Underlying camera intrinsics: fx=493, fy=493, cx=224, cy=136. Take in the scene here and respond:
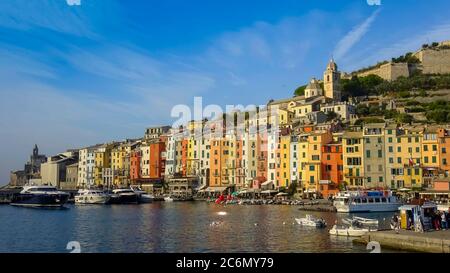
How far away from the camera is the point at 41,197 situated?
45500mm

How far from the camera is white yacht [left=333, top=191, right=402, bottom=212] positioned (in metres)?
33.6

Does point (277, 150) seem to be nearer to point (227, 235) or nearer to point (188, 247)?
point (227, 235)

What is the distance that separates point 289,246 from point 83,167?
63.1m

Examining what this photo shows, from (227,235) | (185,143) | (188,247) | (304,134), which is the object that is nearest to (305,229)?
(227,235)

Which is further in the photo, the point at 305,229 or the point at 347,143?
the point at 347,143

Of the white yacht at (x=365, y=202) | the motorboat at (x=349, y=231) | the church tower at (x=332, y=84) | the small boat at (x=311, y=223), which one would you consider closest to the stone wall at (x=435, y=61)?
the church tower at (x=332, y=84)

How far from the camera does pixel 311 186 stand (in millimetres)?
46406

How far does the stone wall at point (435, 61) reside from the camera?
77188 mm

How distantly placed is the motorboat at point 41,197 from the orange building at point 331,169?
24.1 metres

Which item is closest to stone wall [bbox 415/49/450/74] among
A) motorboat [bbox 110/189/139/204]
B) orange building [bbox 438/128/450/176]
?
orange building [bbox 438/128/450/176]

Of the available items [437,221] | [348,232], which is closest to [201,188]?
[348,232]

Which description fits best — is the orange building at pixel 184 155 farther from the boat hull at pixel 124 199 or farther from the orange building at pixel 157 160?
the boat hull at pixel 124 199

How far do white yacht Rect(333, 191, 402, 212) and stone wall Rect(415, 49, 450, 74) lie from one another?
50.0m

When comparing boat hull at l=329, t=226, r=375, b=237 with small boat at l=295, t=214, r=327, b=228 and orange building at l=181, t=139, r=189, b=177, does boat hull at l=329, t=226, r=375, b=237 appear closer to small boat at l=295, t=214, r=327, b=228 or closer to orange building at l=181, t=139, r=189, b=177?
small boat at l=295, t=214, r=327, b=228
